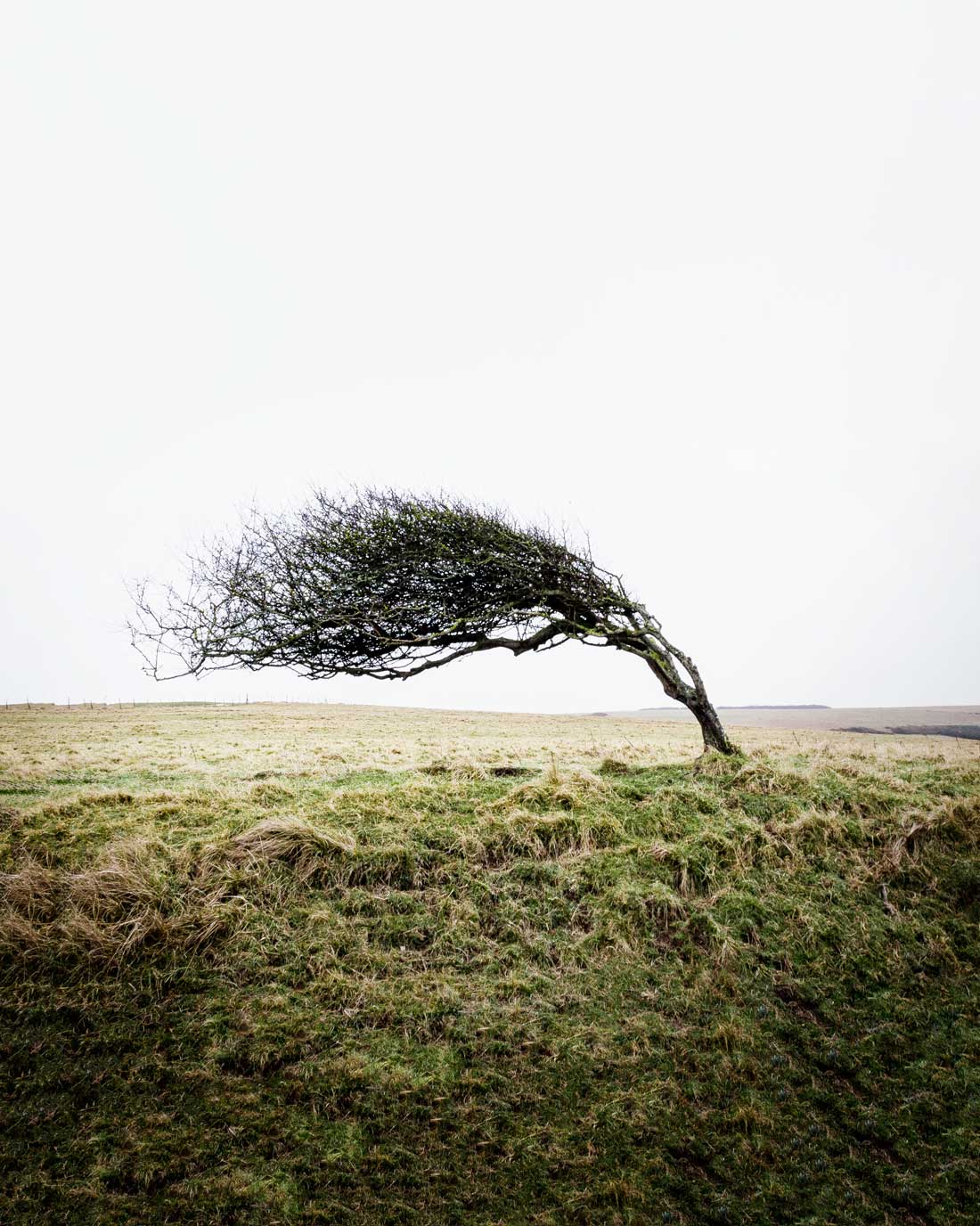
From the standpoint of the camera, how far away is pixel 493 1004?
5.50 metres

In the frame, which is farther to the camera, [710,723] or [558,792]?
[710,723]

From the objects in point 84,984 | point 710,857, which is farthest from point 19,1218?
point 710,857

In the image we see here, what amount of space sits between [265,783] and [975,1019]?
9500 mm

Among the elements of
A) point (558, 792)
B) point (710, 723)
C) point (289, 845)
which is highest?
point (710, 723)

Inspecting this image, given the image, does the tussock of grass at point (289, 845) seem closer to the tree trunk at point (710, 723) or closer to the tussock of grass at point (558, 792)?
the tussock of grass at point (558, 792)

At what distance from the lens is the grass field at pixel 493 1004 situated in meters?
4.13

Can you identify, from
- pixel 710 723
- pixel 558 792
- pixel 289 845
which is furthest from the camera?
pixel 710 723

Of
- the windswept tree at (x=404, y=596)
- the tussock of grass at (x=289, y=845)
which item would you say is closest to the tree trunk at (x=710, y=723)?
the windswept tree at (x=404, y=596)

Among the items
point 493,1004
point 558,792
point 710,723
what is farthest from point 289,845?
point 710,723

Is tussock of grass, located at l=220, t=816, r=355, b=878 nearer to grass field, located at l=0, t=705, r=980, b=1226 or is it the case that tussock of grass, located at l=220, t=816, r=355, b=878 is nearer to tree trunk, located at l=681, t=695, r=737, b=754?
grass field, located at l=0, t=705, r=980, b=1226

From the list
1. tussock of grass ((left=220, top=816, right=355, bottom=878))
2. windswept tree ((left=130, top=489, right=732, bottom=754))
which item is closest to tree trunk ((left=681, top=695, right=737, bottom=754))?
windswept tree ((left=130, top=489, right=732, bottom=754))

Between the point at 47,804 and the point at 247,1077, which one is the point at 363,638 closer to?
the point at 47,804

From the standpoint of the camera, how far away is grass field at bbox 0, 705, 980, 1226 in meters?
4.13

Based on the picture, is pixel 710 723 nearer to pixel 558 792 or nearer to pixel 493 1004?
pixel 558 792
